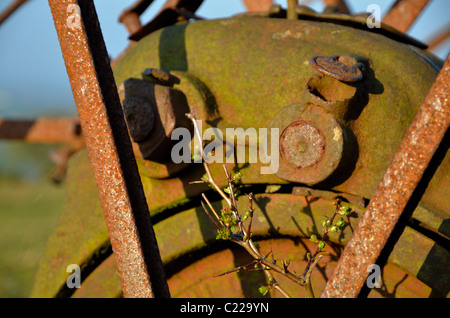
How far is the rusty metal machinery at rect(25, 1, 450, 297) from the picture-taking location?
5.04 ft

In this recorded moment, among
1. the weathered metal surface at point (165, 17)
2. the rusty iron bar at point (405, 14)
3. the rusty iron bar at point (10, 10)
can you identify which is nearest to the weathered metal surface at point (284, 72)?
the weathered metal surface at point (165, 17)

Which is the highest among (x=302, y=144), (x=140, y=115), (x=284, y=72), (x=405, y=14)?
(x=405, y=14)

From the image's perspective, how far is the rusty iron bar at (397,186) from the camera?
4.26ft

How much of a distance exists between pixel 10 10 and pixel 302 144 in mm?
3002

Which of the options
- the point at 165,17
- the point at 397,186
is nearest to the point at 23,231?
the point at 165,17

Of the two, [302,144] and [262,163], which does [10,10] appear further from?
[302,144]

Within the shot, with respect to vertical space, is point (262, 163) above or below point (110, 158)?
above

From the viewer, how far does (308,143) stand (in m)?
1.70

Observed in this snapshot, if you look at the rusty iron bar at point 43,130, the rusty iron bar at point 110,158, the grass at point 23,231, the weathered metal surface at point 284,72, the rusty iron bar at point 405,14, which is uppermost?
the rusty iron bar at point 405,14

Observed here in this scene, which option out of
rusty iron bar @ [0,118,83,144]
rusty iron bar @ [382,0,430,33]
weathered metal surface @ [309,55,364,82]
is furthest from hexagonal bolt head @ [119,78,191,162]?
rusty iron bar @ [0,118,83,144]

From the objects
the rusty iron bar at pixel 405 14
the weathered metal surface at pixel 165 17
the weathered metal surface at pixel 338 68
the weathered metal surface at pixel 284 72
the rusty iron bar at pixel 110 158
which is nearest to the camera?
the rusty iron bar at pixel 110 158

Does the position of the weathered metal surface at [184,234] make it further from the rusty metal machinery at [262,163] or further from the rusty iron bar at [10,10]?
the rusty iron bar at [10,10]

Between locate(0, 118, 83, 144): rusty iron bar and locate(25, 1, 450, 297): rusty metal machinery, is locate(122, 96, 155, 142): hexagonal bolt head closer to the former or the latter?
locate(25, 1, 450, 297): rusty metal machinery

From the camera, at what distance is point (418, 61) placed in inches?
78.5
